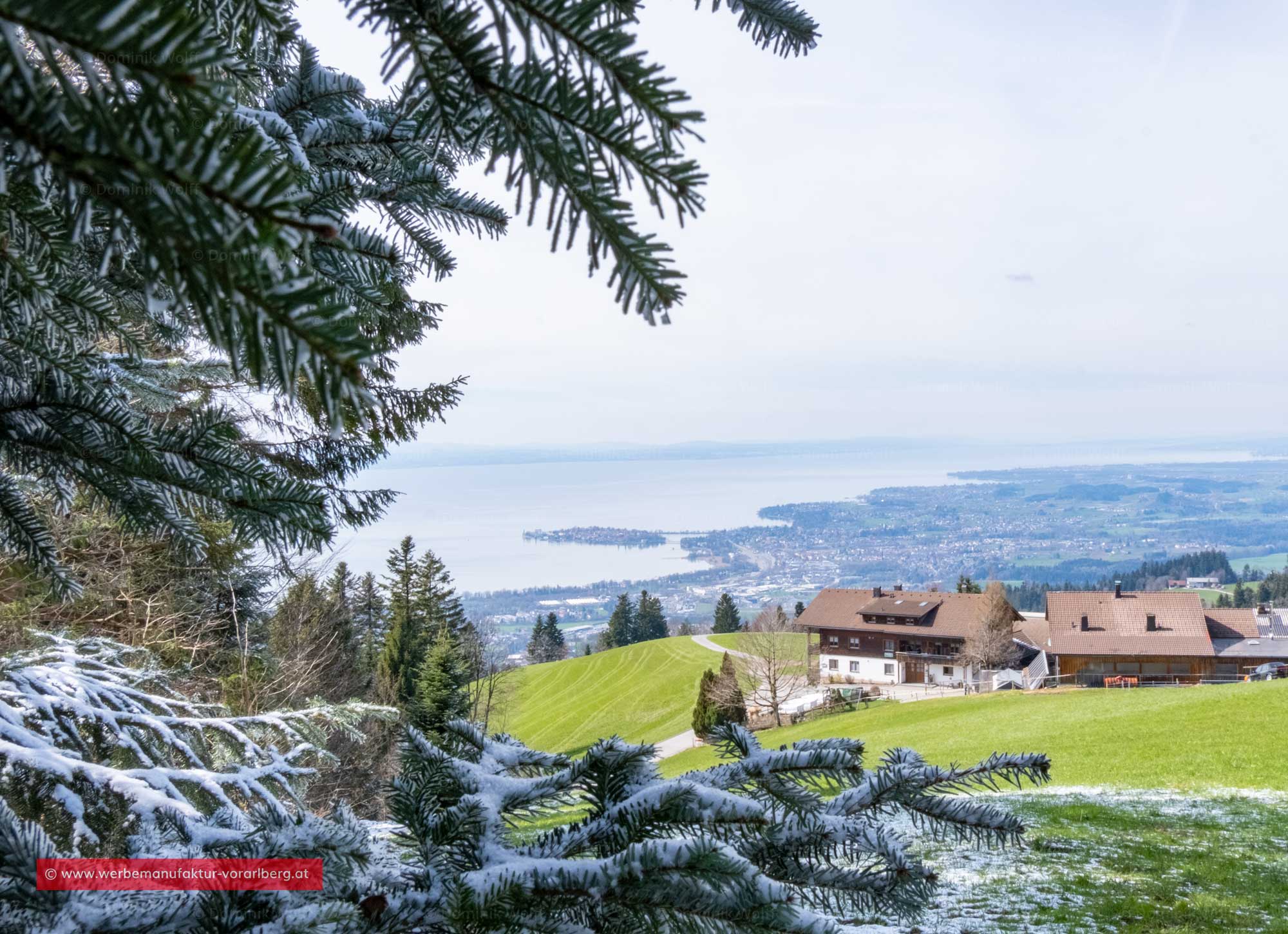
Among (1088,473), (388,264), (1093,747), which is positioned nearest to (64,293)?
(388,264)

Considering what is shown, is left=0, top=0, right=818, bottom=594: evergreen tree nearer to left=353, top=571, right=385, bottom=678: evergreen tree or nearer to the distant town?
left=353, top=571, right=385, bottom=678: evergreen tree

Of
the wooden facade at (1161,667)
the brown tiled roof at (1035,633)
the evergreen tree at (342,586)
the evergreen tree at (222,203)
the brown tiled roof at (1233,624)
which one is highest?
the evergreen tree at (222,203)

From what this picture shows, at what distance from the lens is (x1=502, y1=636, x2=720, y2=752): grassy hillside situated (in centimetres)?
3997

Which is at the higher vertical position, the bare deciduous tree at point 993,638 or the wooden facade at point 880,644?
the bare deciduous tree at point 993,638

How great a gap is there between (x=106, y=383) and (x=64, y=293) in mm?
308

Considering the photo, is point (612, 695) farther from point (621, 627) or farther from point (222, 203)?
point (222, 203)

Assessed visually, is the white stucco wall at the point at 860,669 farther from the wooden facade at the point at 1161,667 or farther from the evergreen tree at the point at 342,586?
the evergreen tree at the point at 342,586

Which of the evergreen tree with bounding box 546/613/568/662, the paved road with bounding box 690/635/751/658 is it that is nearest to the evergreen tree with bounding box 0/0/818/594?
the paved road with bounding box 690/635/751/658

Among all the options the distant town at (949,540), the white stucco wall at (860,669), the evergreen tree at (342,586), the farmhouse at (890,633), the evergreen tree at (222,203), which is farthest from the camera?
the distant town at (949,540)

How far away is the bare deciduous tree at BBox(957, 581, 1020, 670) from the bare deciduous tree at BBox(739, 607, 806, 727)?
31.0 ft

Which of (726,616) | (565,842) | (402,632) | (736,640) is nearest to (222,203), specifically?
(565,842)

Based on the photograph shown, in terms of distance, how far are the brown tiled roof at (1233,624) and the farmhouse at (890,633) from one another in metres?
10.4

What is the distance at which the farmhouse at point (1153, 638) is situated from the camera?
136 feet

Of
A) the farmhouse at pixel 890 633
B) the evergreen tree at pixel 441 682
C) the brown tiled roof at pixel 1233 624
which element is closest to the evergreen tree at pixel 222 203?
the evergreen tree at pixel 441 682
